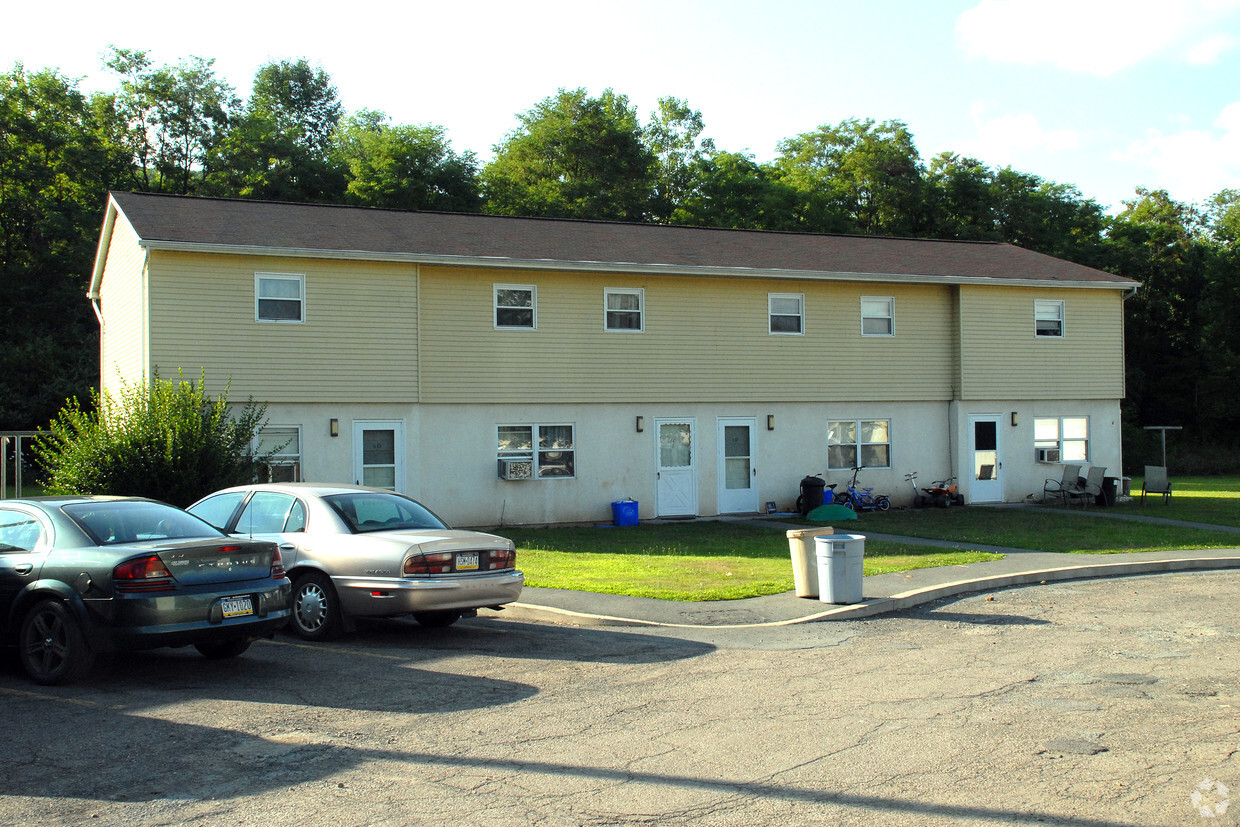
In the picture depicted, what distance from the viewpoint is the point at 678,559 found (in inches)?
654

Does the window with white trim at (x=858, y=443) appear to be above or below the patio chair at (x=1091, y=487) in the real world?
above

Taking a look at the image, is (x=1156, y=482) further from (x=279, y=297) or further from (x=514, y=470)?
(x=279, y=297)

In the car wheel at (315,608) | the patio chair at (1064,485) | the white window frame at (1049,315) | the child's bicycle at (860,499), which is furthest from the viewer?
the white window frame at (1049,315)

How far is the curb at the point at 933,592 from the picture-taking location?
11336 mm

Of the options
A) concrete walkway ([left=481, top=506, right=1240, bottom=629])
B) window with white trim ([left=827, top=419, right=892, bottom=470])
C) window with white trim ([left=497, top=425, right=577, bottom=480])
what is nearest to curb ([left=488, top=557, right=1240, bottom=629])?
concrete walkway ([left=481, top=506, right=1240, bottom=629])

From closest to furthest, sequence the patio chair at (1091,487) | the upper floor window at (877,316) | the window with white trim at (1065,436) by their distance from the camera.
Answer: the patio chair at (1091,487) < the upper floor window at (877,316) < the window with white trim at (1065,436)

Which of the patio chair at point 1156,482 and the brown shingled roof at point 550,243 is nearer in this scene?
the brown shingled roof at point 550,243

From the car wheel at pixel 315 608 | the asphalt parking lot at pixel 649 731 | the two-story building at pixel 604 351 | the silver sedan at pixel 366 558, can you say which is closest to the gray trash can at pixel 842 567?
the asphalt parking lot at pixel 649 731

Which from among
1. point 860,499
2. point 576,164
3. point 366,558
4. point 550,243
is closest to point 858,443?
point 860,499

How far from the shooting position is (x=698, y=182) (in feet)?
164

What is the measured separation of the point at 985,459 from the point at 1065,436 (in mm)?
2532

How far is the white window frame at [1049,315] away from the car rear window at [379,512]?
20.1 m

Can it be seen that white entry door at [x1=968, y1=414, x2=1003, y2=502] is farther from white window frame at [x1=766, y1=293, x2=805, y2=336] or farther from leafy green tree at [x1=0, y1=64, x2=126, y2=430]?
leafy green tree at [x1=0, y1=64, x2=126, y2=430]

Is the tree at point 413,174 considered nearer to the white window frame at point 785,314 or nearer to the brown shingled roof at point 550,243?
the brown shingled roof at point 550,243
